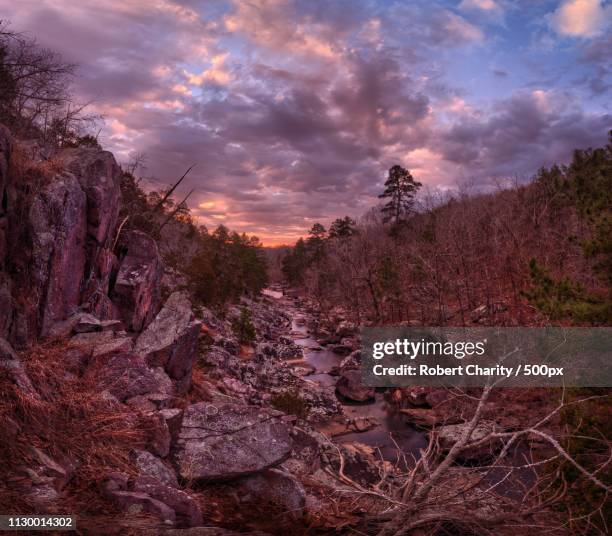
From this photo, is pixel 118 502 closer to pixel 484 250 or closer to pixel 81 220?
pixel 81 220

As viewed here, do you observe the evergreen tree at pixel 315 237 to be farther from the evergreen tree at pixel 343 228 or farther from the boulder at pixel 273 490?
the boulder at pixel 273 490

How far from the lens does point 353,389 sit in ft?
75.6

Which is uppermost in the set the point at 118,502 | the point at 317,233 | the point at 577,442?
the point at 317,233

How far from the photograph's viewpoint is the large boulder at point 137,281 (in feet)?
35.1

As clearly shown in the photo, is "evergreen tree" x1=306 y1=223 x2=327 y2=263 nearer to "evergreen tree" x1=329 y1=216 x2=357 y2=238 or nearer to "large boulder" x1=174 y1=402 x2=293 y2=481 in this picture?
"evergreen tree" x1=329 y1=216 x2=357 y2=238

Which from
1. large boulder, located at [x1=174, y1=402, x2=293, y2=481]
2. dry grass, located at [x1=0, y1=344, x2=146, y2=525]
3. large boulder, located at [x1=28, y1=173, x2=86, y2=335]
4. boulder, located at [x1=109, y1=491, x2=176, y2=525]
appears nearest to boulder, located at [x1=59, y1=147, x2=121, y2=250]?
large boulder, located at [x1=28, y1=173, x2=86, y2=335]

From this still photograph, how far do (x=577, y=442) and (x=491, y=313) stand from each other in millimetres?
21009

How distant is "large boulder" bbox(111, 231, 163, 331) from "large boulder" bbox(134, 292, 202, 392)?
0.48 m

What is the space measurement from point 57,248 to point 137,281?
8.55 feet

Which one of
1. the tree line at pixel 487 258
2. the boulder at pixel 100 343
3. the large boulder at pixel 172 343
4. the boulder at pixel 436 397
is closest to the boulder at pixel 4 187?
the boulder at pixel 100 343

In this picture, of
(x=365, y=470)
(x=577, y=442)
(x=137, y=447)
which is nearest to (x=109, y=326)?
(x=137, y=447)

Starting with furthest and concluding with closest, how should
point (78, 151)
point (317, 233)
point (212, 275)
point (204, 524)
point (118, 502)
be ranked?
point (317, 233), point (212, 275), point (78, 151), point (204, 524), point (118, 502)

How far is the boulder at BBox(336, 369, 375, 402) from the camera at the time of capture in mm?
22625

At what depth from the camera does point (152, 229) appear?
1434cm
